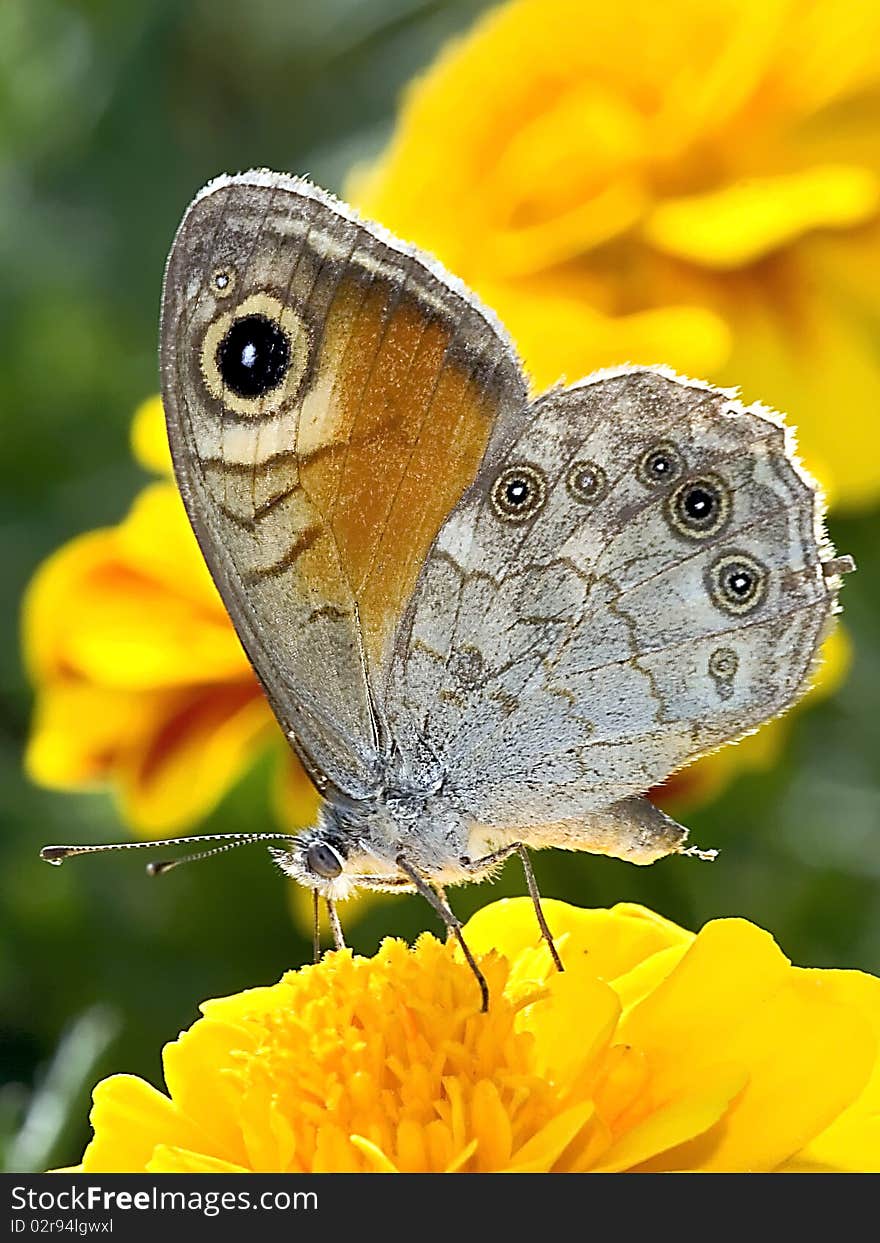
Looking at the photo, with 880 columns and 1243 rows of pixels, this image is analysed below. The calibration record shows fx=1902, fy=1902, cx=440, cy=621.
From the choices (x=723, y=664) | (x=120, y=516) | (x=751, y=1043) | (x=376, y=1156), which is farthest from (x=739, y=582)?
(x=120, y=516)

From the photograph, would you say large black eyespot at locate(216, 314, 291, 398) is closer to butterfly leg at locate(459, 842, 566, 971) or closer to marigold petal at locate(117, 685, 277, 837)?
butterfly leg at locate(459, 842, 566, 971)

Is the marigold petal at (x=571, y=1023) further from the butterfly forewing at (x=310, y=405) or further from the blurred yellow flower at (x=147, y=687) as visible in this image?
the blurred yellow flower at (x=147, y=687)

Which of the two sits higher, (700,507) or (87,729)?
(700,507)

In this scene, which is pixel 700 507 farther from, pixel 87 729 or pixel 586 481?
pixel 87 729

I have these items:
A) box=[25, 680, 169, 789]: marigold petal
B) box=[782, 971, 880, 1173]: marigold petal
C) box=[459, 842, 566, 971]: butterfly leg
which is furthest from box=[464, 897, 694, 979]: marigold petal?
box=[25, 680, 169, 789]: marigold petal

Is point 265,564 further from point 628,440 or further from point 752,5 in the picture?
point 752,5

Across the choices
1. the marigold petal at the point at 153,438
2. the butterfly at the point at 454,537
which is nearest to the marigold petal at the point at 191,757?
the marigold petal at the point at 153,438
